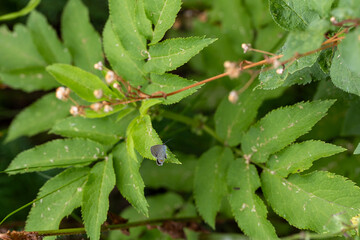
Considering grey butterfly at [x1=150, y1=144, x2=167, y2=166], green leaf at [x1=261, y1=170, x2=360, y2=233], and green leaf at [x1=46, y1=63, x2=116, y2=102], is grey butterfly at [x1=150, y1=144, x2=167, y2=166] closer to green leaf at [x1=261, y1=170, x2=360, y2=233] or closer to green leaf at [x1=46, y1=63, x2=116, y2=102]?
green leaf at [x1=46, y1=63, x2=116, y2=102]

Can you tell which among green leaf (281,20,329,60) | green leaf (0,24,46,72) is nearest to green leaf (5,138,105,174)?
green leaf (0,24,46,72)

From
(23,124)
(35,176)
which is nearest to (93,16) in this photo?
(23,124)

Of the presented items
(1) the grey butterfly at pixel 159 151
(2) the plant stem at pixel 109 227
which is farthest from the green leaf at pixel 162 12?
(2) the plant stem at pixel 109 227

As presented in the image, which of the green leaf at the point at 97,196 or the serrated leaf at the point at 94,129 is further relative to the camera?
the serrated leaf at the point at 94,129

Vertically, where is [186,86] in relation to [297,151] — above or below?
above

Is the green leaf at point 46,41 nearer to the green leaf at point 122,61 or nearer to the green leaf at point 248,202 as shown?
the green leaf at point 122,61

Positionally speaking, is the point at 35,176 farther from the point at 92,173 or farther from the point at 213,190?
the point at 213,190

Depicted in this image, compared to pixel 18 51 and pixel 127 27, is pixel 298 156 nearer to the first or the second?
pixel 127 27
